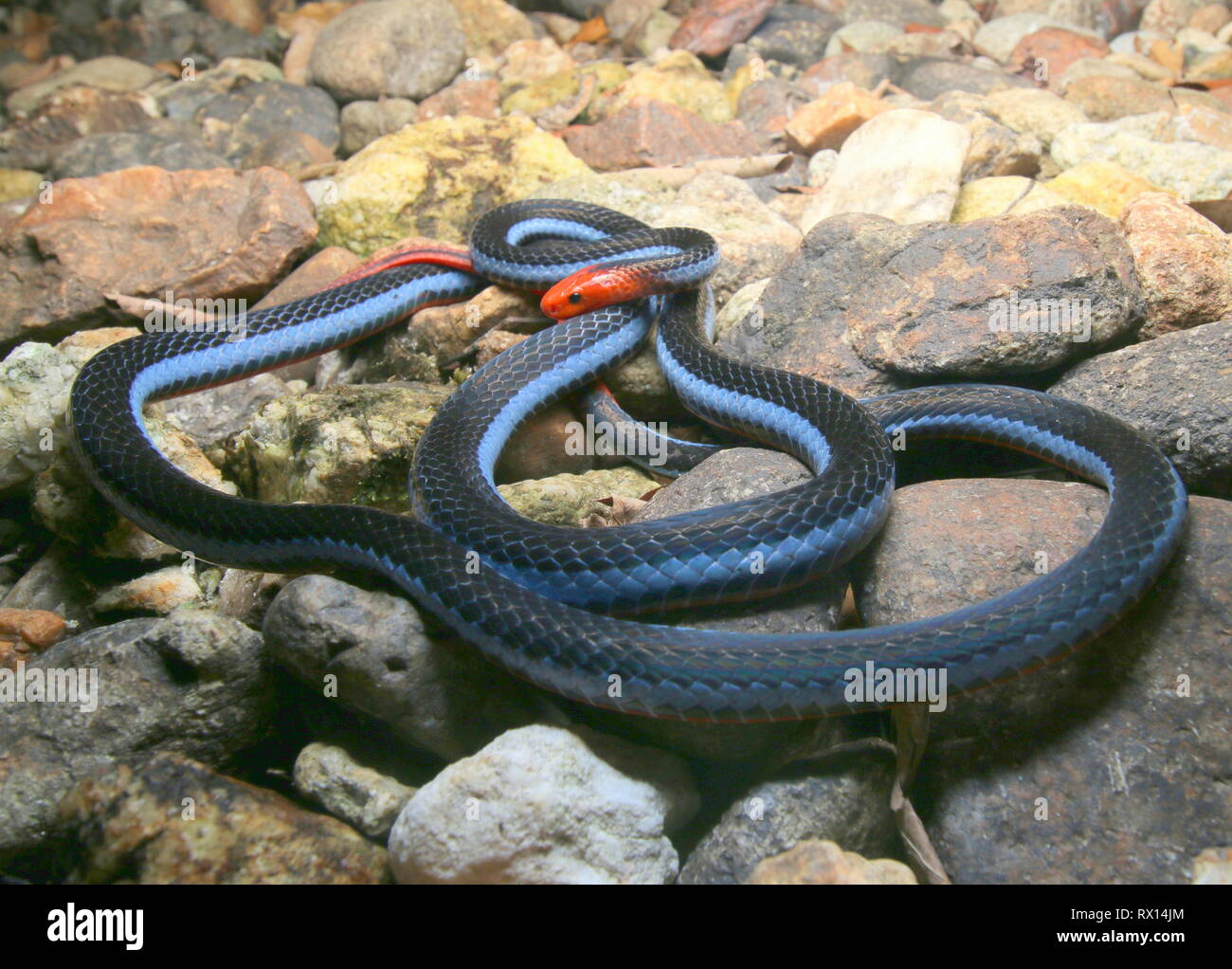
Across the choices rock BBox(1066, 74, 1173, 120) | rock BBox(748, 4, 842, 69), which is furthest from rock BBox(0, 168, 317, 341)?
rock BBox(1066, 74, 1173, 120)

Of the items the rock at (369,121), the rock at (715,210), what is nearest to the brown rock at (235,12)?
the rock at (369,121)

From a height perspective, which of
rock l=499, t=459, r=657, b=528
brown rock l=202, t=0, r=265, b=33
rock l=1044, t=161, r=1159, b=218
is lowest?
rock l=499, t=459, r=657, b=528

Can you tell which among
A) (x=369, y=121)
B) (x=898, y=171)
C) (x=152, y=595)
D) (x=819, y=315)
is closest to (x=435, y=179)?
(x=369, y=121)

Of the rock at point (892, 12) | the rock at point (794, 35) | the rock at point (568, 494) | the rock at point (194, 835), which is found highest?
the rock at point (892, 12)

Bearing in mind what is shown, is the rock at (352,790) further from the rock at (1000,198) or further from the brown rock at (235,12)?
the brown rock at (235,12)

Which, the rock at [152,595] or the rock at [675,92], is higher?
the rock at [675,92]

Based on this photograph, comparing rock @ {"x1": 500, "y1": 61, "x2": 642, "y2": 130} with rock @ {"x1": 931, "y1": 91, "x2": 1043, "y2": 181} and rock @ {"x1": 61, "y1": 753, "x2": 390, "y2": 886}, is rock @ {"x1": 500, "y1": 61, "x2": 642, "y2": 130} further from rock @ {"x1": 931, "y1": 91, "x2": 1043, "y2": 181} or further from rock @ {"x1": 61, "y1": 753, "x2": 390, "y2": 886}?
rock @ {"x1": 61, "y1": 753, "x2": 390, "y2": 886}
